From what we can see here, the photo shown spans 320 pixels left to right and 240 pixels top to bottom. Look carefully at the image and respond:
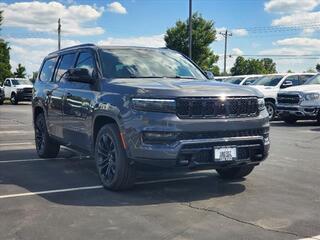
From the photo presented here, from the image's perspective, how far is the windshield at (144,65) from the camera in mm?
7079

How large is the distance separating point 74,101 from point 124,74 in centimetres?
105

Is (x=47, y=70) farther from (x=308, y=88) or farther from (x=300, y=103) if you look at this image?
(x=308, y=88)

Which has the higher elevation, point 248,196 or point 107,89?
point 107,89

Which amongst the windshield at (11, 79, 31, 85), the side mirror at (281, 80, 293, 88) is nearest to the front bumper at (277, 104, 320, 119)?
the side mirror at (281, 80, 293, 88)

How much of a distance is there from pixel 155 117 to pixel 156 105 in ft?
0.48

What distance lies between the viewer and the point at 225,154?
6.07 meters

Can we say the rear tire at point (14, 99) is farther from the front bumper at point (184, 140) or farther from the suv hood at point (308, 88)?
the front bumper at point (184, 140)

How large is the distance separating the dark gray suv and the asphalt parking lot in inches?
16.5

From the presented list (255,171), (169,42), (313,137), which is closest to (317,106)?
(313,137)

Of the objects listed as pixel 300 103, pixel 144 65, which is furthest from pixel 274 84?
pixel 144 65

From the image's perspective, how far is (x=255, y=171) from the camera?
792cm

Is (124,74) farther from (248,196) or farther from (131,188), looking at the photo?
(248,196)

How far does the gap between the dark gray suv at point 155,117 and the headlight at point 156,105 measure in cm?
1

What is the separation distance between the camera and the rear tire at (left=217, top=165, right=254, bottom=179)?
7.14 meters
